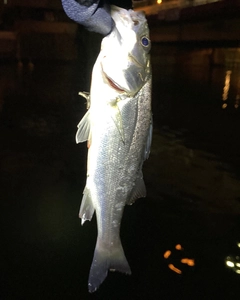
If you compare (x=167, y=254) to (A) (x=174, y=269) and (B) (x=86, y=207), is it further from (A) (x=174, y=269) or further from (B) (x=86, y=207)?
(B) (x=86, y=207)

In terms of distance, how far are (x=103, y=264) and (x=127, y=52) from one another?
45.7 inches

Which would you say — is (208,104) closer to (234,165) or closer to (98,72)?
(234,165)

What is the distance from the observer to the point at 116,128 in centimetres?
184

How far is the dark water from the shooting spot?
337 centimetres

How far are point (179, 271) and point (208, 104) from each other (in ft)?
24.5

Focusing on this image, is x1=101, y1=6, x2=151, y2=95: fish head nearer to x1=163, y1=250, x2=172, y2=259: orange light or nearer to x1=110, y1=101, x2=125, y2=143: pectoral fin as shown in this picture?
x1=110, y1=101, x2=125, y2=143: pectoral fin

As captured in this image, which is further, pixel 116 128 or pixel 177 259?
pixel 177 259

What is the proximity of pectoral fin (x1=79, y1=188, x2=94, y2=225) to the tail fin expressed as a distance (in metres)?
0.22

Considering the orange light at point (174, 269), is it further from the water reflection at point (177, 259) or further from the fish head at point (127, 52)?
the fish head at point (127, 52)

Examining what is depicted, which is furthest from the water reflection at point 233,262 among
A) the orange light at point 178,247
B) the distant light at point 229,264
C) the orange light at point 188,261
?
the orange light at point 178,247


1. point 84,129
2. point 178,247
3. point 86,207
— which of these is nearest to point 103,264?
point 86,207

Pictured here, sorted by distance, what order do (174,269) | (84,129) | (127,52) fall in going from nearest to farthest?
(127,52) → (84,129) → (174,269)

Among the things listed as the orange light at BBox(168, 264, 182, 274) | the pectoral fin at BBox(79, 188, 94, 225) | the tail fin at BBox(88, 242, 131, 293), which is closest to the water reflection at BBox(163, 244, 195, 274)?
the orange light at BBox(168, 264, 182, 274)

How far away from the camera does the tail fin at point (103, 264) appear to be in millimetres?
2105
